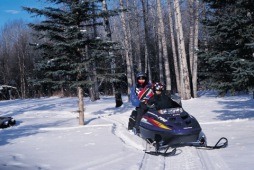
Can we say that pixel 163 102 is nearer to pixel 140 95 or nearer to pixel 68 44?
pixel 140 95

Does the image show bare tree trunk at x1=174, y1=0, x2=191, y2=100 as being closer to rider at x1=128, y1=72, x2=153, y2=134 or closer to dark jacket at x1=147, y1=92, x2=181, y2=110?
rider at x1=128, y1=72, x2=153, y2=134

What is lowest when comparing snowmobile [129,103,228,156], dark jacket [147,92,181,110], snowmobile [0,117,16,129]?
snowmobile [0,117,16,129]

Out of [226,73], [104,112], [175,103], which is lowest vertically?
[104,112]

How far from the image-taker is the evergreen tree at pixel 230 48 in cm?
754

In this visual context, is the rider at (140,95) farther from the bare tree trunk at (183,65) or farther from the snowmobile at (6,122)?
the bare tree trunk at (183,65)

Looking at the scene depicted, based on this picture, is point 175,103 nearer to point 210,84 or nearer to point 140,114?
point 140,114

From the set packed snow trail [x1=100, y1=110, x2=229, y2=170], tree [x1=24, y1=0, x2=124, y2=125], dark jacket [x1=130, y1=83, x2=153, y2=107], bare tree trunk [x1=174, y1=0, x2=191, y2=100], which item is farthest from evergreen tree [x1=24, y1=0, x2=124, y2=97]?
bare tree trunk [x1=174, y1=0, x2=191, y2=100]

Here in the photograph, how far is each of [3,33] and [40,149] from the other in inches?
2093

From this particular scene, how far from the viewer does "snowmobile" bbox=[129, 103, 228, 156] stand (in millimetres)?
6074

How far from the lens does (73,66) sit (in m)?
11.1

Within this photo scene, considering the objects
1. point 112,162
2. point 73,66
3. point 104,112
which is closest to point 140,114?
point 112,162

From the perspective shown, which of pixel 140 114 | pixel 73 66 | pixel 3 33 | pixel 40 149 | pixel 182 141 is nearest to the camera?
pixel 182 141

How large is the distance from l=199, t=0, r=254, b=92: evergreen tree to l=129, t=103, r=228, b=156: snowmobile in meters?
1.96

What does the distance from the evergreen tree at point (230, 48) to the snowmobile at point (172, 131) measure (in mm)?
1965
